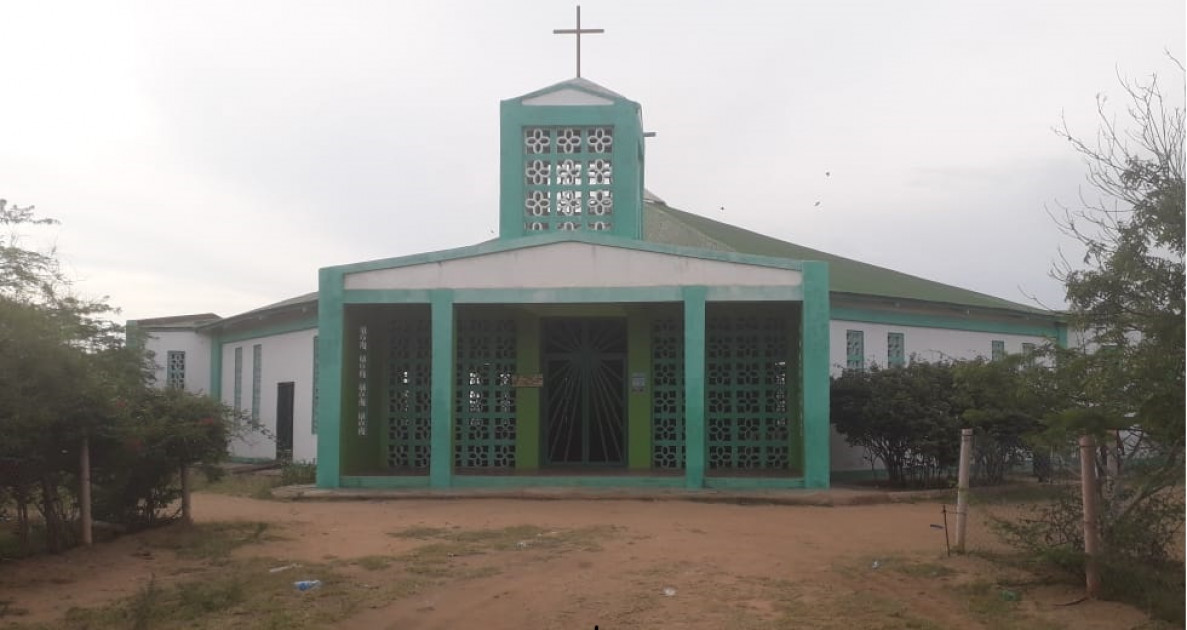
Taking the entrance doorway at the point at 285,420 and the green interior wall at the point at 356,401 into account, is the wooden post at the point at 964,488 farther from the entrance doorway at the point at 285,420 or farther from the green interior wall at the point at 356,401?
the entrance doorway at the point at 285,420

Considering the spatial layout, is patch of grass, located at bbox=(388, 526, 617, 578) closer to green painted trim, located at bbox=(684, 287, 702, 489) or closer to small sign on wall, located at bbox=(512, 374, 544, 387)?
green painted trim, located at bbox=(684, 287, 702, 489)

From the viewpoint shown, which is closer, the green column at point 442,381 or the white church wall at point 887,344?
the green column at point 442,381

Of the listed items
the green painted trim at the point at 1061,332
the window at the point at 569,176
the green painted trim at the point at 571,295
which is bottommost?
the green painted trim at the point at 1061,332

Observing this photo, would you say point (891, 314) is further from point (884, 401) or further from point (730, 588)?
point (730, 588)

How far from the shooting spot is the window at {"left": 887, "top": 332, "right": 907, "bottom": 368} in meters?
19.0

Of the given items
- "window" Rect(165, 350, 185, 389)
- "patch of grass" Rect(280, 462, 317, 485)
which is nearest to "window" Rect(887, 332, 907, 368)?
"patch of grass" Rect(280, 462, 317, 485)

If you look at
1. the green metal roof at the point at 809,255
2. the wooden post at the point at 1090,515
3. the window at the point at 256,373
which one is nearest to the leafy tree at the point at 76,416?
the wooden post at the point at 1090,515

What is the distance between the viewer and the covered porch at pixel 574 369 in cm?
1445

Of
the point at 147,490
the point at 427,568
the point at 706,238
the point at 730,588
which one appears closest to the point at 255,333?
the point at 706,238

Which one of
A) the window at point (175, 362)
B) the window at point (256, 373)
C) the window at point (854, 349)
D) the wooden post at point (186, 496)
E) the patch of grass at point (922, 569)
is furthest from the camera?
the window at point (175, 362)

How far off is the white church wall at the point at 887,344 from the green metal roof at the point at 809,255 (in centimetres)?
63

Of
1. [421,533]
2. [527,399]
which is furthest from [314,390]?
[421,533]

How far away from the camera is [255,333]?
897 inches

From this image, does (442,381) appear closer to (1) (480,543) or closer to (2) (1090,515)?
(1) (480,543)
